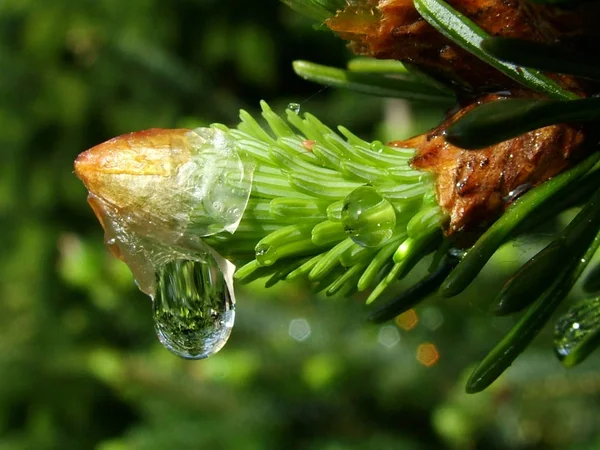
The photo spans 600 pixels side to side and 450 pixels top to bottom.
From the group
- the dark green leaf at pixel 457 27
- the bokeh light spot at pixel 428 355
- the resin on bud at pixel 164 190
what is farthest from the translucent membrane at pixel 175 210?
the bokeh light spot at pixel 428 355

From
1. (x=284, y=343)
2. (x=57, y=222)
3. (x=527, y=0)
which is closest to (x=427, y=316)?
(x=284, y=343)

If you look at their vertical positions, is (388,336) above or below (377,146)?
below

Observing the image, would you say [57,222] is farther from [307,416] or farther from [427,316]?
[427,316]

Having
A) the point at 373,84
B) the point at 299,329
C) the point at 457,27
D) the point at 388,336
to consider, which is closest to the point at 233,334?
the point at 299,329

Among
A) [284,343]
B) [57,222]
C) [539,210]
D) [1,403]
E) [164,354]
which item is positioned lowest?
[1,403]

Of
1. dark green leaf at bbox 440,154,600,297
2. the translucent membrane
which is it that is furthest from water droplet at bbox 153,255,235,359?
dark green leaf at bbox 440,154,600,297

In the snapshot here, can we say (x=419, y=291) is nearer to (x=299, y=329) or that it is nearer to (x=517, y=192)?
(x=517, y=192)

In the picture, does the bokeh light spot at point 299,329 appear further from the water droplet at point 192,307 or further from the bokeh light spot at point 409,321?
the water droplet at point 192,307
